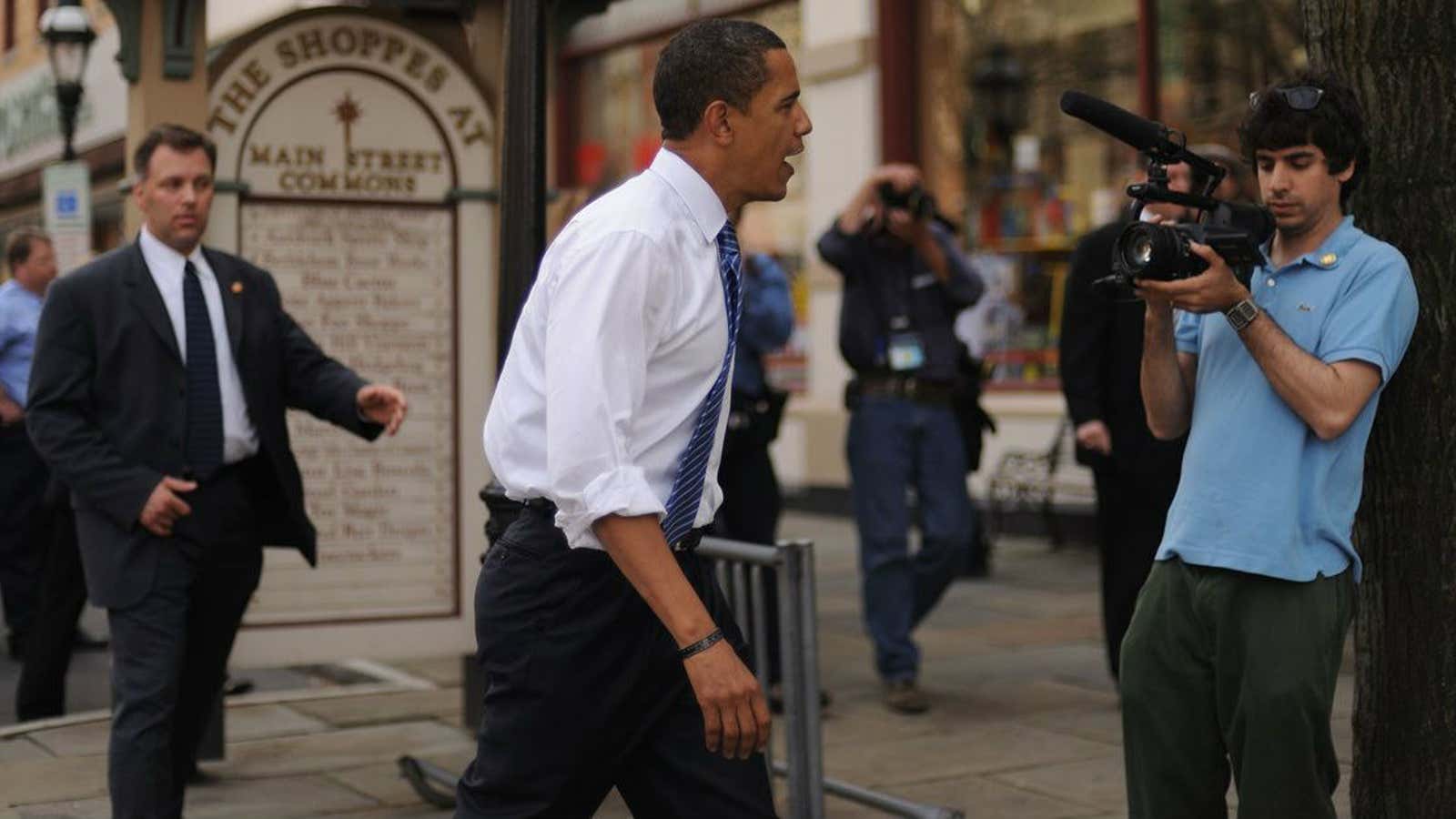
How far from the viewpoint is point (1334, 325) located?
3.82 meters

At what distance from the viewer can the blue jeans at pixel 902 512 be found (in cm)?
768

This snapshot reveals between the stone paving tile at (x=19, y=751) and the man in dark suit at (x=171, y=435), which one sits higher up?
the man in dark suit at (x=171, y=435)

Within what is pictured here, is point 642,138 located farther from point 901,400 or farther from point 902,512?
point 902,512

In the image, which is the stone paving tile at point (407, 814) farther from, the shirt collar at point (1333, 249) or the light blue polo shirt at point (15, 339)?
the light blue polo shirt at point (15, 339)

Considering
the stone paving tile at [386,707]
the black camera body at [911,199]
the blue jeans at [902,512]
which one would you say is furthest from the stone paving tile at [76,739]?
the black camera body at [911,199]

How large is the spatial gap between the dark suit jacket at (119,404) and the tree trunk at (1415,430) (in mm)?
2872

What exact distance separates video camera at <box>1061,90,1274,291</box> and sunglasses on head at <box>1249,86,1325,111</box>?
0.17 meters

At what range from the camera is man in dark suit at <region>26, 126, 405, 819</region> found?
5.27m

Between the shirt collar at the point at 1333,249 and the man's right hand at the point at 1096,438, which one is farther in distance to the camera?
the man's right hand at the point at 1096,438

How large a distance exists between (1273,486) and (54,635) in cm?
536

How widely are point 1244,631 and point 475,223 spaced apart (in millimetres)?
4162

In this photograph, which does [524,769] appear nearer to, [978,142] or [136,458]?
[136,458]

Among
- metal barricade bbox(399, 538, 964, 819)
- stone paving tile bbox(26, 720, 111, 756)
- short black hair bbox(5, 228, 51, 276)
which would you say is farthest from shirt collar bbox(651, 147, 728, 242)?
short black hair bbox(5, 228, 51, 276)

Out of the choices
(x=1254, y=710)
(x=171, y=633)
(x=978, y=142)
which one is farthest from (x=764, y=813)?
(x=978, y=142)
